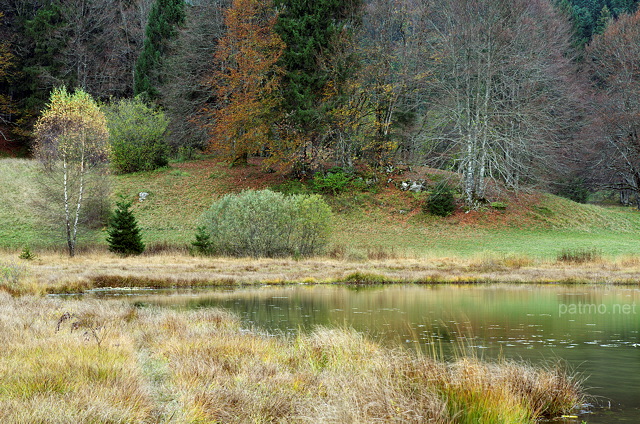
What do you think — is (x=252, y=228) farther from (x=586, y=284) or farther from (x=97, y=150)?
(x=586, y=284)

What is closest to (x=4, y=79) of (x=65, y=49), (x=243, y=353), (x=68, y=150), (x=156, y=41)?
(x=65, y=49)

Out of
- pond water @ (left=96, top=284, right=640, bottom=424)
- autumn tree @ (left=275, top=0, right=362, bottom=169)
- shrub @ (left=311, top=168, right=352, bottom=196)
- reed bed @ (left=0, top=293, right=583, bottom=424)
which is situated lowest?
pond water @ (left=96, top=284, right=640, bottom=424)

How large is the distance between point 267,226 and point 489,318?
1738cm

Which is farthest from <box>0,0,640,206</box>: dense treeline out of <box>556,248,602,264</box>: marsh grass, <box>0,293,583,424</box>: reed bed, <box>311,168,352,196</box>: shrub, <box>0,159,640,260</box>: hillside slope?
<box>0,293,583,424</box>: reed bed

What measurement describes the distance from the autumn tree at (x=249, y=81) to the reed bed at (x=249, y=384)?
113ft

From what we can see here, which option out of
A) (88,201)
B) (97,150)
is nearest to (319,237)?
(97,150)

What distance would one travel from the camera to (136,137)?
4988 centimetres

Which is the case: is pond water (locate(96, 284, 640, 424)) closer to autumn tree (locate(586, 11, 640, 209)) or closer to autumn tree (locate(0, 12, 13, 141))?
autumn tree (locate(586, 11, 640, 209))

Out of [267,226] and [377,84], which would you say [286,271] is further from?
[377,84]

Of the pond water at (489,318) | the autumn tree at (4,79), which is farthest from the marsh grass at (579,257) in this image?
the autumn tree at (4,79)

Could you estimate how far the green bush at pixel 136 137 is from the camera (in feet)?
160

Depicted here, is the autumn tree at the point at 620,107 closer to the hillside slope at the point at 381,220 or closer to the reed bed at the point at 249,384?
the hillside slope at the point at 381,220

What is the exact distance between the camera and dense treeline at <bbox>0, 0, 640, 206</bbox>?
4138cm

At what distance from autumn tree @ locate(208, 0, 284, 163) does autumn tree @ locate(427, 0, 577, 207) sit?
11.7 metres
